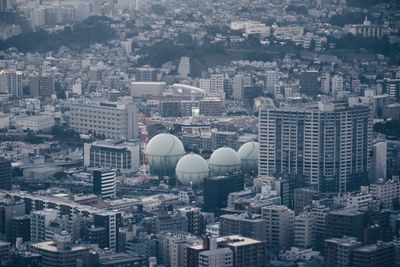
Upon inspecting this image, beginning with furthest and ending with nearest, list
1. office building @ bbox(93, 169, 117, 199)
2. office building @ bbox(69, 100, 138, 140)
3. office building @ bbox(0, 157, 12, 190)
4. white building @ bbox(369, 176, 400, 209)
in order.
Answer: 1. office building @ bbox(69, 100, 138, 140)
2. office building @ bbox(0, 157, 12, 190)
3. office building @ bbox(93, 169, 117, 199)
4. white building @ bbox(369, 176, 400, 209)

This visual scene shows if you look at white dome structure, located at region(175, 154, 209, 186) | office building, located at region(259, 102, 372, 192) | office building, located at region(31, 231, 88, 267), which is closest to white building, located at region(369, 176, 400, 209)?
office building, located at region(259, 102, 372, 192)

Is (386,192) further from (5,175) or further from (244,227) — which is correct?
(5,175)

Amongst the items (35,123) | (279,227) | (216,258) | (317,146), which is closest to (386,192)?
(317,146)

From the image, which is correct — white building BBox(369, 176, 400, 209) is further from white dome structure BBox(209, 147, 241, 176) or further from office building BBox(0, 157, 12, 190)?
office building BBox(0, 157, 12, 190)

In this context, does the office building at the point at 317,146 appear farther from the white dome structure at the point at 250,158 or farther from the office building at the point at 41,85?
the office building at the point at 41,85

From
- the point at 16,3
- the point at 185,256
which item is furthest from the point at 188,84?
the point at 185,256

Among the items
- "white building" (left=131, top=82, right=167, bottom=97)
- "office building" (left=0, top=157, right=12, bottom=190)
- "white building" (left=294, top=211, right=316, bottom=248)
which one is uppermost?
"white building" (left=131, top=82, right=167, bottom=97)

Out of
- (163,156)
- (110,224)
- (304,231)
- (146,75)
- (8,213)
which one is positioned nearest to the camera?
(110,224)
